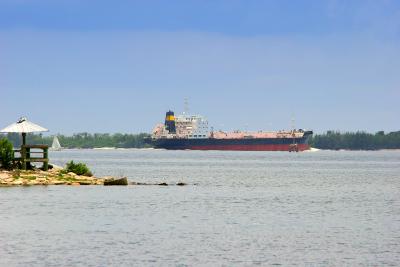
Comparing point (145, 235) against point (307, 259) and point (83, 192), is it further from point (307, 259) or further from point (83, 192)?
point (83, 192)

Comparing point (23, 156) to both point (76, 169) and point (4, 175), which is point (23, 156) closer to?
point (4, 175)

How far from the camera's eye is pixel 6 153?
5878 cm

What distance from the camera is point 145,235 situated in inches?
1342

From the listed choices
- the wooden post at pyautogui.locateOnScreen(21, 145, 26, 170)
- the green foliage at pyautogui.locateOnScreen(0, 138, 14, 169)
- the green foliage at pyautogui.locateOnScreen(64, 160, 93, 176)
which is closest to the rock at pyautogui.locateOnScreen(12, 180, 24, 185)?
the green foliage at pyautogui.locateOnScreen(0, 138, 14, 169)

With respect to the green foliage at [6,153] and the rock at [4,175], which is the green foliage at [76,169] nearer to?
the green foliage at [6,153]

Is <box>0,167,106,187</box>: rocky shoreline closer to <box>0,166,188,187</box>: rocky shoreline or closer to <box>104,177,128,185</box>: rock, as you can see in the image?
<box>0,166,188,187</box>: rocky shoreline

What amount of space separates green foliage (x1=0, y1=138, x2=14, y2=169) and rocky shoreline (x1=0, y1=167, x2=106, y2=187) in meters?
0.73

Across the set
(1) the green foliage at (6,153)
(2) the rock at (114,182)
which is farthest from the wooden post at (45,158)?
(2) the rock at (114,182)

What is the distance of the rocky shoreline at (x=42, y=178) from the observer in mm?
56969

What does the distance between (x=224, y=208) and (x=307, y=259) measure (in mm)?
18299

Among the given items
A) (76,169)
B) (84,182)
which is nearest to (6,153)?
(84,182)

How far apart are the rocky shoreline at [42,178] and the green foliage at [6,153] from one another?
0.73m

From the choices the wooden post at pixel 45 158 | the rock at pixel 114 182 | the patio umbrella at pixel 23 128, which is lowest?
the rock at pixel 114 182

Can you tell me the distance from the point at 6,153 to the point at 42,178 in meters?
3.03
